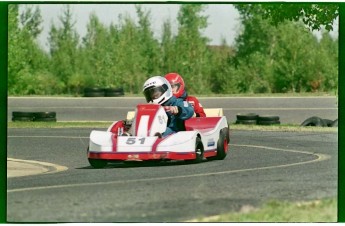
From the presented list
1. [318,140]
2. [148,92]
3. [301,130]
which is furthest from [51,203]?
[301,130]

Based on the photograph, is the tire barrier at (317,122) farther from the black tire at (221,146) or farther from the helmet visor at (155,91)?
the helmet visor at (155,91)

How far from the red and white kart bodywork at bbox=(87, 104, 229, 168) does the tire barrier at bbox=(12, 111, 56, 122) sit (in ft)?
28.5

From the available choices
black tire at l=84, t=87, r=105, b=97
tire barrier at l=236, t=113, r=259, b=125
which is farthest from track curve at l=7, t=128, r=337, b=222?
black tire at l=84, t=87, r=105, b=97

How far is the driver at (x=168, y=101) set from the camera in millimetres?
15594

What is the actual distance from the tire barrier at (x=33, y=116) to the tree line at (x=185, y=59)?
34.9 inches

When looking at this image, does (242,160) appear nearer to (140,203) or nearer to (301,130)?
(140,203)

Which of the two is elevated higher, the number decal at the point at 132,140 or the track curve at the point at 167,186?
the number decal at the point at 132,140

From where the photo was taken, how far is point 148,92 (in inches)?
620

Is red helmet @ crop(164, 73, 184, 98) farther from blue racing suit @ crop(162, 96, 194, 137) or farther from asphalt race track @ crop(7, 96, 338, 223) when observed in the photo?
asphalt race track @ crop(7, 96, 338, 223)

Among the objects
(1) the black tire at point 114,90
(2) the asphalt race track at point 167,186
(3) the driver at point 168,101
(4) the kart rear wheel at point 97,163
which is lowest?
(2) the asphalt race track at point 167,186

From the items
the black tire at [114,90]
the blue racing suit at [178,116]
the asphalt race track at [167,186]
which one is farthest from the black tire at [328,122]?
the blue racing suit at [178,116]

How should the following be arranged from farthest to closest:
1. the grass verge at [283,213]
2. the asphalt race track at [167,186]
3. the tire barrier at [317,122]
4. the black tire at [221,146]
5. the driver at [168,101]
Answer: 1. the tire barrier at [317,122]
2. the black tire at [221,146]
3. the driver at [168,101]
4. the asphalt race track at [167,186]
5. the grass verge at [283,213]

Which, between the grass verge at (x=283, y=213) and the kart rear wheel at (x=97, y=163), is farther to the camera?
the kart rear wheel at (x=97, y=163)

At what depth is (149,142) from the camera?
14641mm
